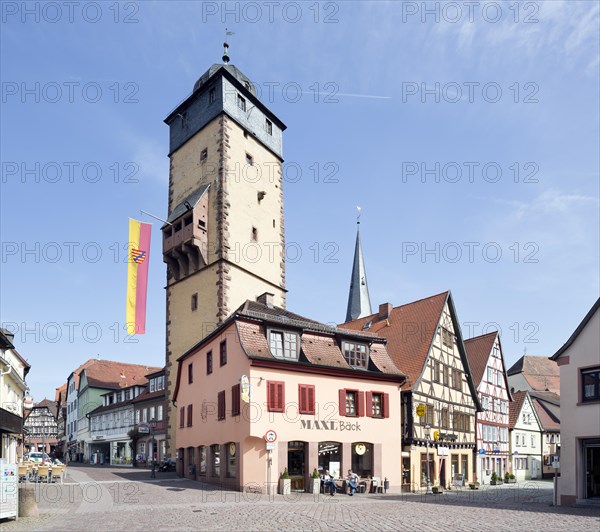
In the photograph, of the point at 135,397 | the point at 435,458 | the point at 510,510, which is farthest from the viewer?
the point at 135,397

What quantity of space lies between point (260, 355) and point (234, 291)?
14.1m

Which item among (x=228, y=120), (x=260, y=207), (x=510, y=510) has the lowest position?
(x=510, y=510)

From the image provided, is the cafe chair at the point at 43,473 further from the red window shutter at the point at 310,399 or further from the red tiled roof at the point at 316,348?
the red window shutter at the point at 310,399

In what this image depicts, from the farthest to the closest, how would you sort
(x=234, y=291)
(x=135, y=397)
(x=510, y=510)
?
1. (x=135, y=397)
2. (x=234, y=291)
3. (x=510, y=510)

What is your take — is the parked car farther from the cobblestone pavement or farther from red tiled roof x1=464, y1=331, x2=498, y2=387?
red tiled roof x1=464, y1=331, x2=498, y2=387

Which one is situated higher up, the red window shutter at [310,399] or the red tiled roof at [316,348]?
the red tiled roof at [316,348]

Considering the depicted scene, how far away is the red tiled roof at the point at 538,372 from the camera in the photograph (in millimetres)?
82438

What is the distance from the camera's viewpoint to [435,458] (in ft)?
133

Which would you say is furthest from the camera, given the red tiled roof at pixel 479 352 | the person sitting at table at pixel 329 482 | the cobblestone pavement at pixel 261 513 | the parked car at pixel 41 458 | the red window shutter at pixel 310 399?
the red tiled roof at pixel 479 352

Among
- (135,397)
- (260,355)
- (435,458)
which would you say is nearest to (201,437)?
(260,355)

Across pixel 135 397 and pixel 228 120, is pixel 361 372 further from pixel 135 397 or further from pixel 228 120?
pixel 135 397

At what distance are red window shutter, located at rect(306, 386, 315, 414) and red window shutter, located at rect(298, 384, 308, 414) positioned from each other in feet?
0.39

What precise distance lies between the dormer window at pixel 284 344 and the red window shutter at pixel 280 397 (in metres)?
1.61

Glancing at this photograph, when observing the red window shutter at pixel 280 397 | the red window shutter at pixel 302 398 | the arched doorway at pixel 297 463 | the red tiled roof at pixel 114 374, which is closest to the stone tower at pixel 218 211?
the red window shutter at pixel 302 398
